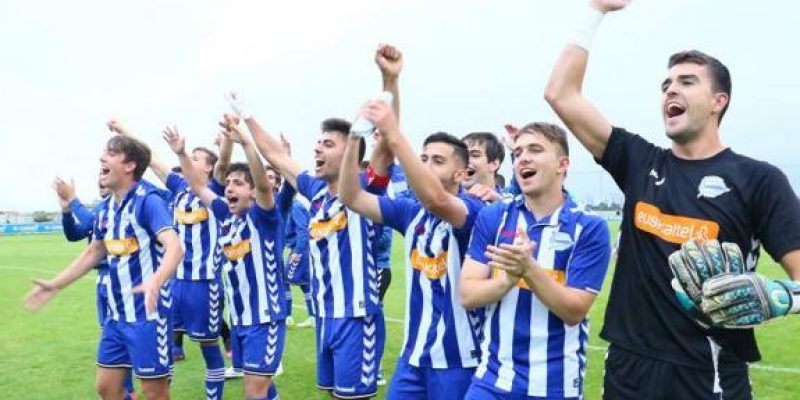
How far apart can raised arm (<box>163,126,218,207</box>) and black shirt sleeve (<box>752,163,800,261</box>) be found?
4786 mm

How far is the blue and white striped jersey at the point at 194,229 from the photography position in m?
7.67

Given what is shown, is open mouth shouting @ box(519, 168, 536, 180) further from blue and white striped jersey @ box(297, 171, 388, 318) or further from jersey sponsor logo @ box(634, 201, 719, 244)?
blue and white striped jersey @ box(297, 171, 388, 318)

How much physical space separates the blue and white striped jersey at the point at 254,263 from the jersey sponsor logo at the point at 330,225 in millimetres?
1027

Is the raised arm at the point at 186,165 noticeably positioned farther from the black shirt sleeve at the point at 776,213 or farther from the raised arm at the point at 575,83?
the black shirt sleeve at the point at 776,213

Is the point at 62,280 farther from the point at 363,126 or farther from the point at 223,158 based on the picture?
the point at 363,126

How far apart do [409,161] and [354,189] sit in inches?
23.1

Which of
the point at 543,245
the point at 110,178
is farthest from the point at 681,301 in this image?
the point at 110,178

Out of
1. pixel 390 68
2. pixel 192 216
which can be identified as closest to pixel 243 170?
pixel 192 216

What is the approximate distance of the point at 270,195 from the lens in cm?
593

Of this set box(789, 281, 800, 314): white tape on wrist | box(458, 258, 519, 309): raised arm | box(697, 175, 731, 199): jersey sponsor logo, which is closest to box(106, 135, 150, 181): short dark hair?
box(458, 258, 519, 309): raised arm

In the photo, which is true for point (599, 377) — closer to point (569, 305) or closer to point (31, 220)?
point (569, 305)

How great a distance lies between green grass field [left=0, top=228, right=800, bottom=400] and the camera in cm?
751

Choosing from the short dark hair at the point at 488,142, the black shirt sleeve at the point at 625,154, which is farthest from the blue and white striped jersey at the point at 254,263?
the black shirt sleeve at the point at 625,154

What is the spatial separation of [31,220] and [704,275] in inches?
2719
